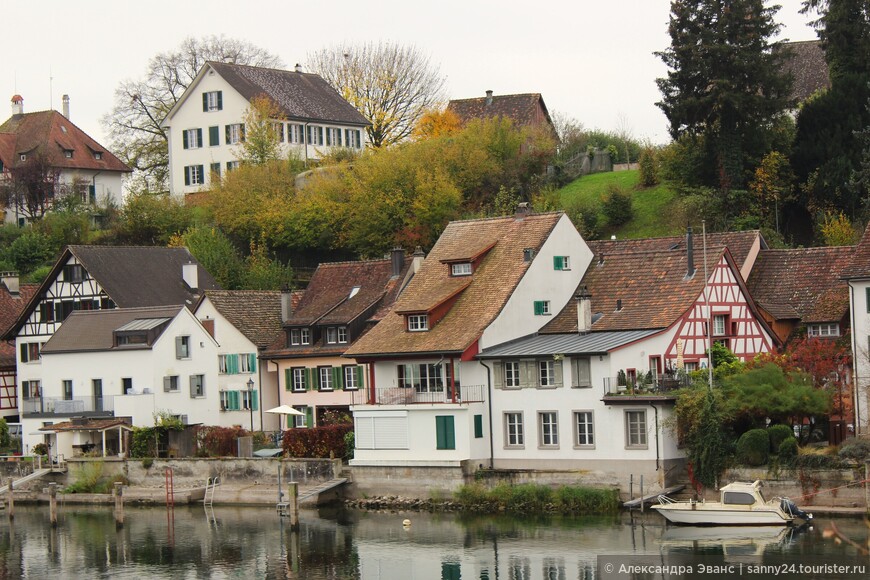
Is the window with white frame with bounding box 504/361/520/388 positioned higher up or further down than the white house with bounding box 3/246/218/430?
further down

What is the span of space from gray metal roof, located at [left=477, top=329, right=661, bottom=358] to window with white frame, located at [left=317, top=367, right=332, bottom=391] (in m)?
11.9

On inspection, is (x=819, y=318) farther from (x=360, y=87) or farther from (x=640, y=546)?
(x=360, y=87)

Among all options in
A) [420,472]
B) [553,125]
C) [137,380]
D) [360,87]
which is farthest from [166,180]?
[420,472]

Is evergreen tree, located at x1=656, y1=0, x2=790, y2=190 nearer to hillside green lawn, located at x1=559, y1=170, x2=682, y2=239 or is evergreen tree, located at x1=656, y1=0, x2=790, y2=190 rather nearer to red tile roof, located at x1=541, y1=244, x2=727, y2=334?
hillside green lawn, located at x1=559, y1=170, x2=682, y2=239

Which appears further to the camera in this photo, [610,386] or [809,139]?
[809,139]

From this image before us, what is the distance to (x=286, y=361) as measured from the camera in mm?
69625

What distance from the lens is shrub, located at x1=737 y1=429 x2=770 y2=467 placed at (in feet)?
168

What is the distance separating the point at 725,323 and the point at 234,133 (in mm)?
47345

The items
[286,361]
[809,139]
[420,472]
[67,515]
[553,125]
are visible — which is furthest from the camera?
[553,125]

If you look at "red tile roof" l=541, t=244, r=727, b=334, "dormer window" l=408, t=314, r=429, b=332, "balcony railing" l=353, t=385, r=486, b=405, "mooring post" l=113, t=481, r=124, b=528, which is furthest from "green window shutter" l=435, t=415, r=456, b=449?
"mooring post" l=113, t=481, r=124, b=528

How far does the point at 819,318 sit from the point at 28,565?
29.8 meters

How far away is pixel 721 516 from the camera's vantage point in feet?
160

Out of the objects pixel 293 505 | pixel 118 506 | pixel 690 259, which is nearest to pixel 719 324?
pixel 690 259

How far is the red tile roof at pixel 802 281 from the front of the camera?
2398 inches
